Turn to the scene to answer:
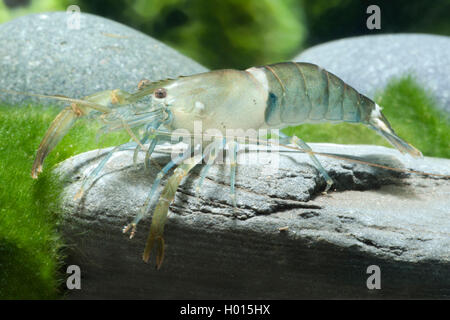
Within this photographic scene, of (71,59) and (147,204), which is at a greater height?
(71,59)

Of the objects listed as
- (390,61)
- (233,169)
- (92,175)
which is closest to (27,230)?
(92,175)

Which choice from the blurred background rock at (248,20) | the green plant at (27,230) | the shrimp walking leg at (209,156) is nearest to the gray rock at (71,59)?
the blurred background rock at (248,20)

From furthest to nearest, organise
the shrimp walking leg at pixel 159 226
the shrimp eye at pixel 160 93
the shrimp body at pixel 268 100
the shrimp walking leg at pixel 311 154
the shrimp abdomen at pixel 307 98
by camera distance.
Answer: the shrimp abdomen at pixel 307 98
the shrimp walking leg at pixel 311 154
the shrimp body at pixel 268 100
the shrimp eye at pixel 160 93
the shrimp walking leg at pixel 159 226

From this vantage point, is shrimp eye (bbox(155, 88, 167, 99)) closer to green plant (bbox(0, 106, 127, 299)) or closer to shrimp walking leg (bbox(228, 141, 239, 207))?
shrimp walking leg (bbox(228, 141, 239, 207))

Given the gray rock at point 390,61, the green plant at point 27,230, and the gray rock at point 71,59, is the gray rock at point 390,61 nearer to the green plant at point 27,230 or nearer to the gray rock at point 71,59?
the gray rock at point 71,59

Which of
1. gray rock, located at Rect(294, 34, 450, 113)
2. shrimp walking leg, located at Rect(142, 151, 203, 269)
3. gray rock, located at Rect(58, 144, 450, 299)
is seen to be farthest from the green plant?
gray rock, located at Rect(294, 34, 450, 113)

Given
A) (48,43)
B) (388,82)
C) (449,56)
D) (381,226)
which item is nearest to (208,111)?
(381,226)

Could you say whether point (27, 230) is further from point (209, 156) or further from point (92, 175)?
point (209, 156)

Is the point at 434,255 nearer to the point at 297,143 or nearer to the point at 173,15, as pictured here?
the point at 297,143

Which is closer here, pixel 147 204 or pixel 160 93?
pixel 147 204
